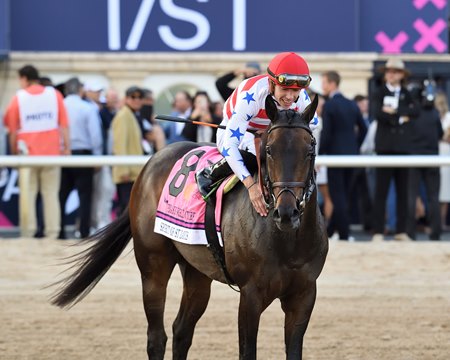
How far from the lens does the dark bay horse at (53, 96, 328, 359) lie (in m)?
5.00

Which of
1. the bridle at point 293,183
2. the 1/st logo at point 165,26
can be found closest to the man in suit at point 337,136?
the 1/st logo at point 165,26

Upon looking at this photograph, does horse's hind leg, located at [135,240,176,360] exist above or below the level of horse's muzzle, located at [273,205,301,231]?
below

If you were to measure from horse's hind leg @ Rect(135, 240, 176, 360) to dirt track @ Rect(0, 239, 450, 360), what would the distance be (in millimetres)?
513

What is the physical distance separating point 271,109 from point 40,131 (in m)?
6.76

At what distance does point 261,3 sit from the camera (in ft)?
43.1

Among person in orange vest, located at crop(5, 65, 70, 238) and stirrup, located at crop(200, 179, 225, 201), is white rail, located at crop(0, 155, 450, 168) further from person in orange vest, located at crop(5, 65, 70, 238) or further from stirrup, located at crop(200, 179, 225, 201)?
stirrup, located at crop(200, 179, 225, 201)

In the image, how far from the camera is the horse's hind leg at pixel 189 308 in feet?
20.8

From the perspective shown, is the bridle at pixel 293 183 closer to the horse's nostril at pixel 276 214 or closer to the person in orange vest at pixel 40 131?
the horse's nostril at pixel 276 214

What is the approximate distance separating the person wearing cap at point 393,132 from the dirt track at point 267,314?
33.2 inches

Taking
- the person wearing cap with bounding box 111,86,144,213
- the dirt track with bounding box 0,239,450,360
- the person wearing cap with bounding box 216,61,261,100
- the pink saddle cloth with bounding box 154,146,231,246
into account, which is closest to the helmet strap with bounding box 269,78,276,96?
the pink saddle cloth with bounding box 154,146,231,246

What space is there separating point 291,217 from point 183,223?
1217 mm

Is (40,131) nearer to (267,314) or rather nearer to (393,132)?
(393,132)

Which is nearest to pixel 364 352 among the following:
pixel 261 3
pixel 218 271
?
pixel 218 271

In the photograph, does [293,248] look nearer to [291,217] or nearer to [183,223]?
[291,217]
